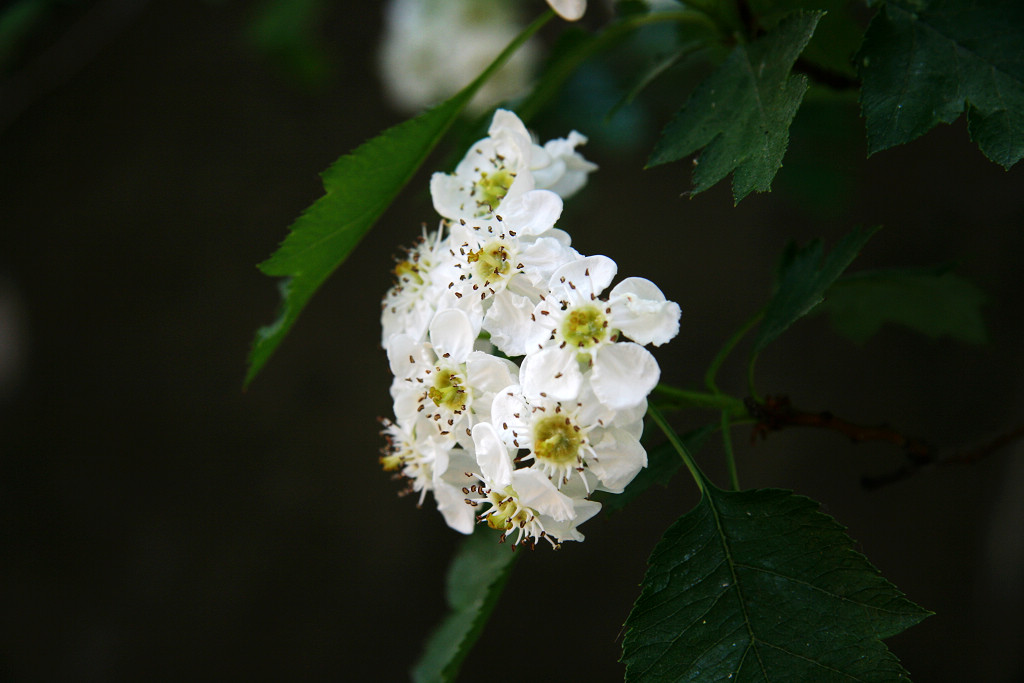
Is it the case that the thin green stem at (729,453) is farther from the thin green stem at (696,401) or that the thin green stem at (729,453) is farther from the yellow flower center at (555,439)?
the yellow flower center at (555,439)

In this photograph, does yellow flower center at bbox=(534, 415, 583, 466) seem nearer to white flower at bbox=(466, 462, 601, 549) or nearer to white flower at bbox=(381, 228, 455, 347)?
white flower at bbox=(466, 462, 601, 549)

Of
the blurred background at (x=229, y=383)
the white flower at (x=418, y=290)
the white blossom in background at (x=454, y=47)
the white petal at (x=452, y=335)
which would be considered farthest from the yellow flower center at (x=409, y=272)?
the blurred background at (x=229, y=383)

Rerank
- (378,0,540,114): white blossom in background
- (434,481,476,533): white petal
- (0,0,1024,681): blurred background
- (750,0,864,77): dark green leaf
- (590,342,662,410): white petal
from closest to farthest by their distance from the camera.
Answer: (590,342,662,410): white petal < (434,481,476,533): white petal < (750,0,864,77): dark green leaf < (378,0,540,114): white blossom in background < (0,0,1024,681): blurred background

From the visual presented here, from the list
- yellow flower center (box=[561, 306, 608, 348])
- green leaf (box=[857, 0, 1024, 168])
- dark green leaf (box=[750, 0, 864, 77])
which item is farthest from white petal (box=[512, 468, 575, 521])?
dark green leaf (box=[750, 0, 864, 77])

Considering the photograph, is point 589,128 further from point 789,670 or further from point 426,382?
point 789,670

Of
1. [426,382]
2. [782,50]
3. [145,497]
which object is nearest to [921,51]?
[782,50]

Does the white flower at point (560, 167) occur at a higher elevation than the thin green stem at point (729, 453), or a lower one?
higher
